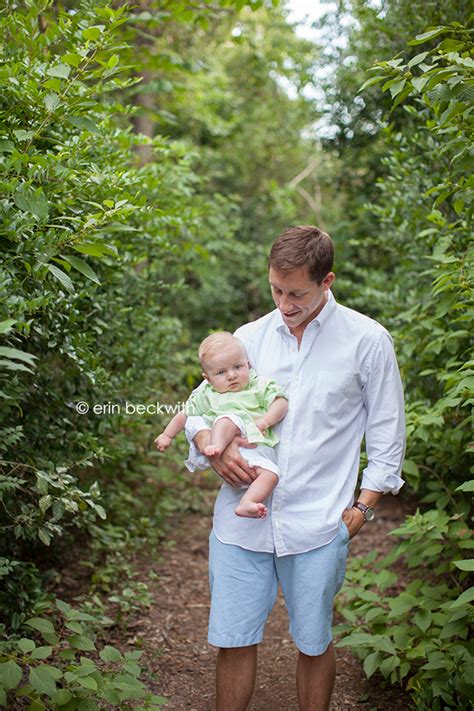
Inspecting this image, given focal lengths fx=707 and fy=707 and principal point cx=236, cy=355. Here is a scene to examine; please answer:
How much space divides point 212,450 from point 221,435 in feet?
0.29

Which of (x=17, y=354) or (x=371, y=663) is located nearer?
(x=17, y=354)

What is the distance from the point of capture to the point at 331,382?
2654 mm

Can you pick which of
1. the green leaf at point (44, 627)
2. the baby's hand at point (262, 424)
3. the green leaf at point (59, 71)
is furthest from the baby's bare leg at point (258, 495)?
the green leaf at point (59, 71)

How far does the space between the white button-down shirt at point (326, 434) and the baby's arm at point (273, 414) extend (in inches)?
1.5

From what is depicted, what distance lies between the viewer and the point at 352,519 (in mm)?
2672

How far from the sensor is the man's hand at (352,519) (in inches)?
105

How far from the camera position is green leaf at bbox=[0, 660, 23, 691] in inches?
89.7

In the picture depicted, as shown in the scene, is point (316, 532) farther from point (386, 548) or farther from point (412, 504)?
point (412, 504)

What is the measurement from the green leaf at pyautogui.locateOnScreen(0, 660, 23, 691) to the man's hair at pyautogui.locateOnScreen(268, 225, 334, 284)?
1635 millimetres

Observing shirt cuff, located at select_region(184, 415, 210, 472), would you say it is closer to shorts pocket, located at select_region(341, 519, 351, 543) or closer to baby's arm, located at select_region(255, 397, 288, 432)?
baby's arm, located at select_region(255, 397, 288, 432)

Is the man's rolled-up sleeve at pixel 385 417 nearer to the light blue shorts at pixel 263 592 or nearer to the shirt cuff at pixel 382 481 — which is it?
the shirt cuff at pixel 382 481

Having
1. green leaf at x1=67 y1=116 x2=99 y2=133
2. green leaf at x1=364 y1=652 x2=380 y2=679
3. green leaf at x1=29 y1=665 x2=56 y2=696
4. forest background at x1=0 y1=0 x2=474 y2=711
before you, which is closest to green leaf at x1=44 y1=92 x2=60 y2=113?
forest background at x1=0 y1=0 x2=474 y2=711

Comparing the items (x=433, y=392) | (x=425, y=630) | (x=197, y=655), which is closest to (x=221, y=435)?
(x=425, y=630)

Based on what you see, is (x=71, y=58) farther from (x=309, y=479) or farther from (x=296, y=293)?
(x=309, y=479)
